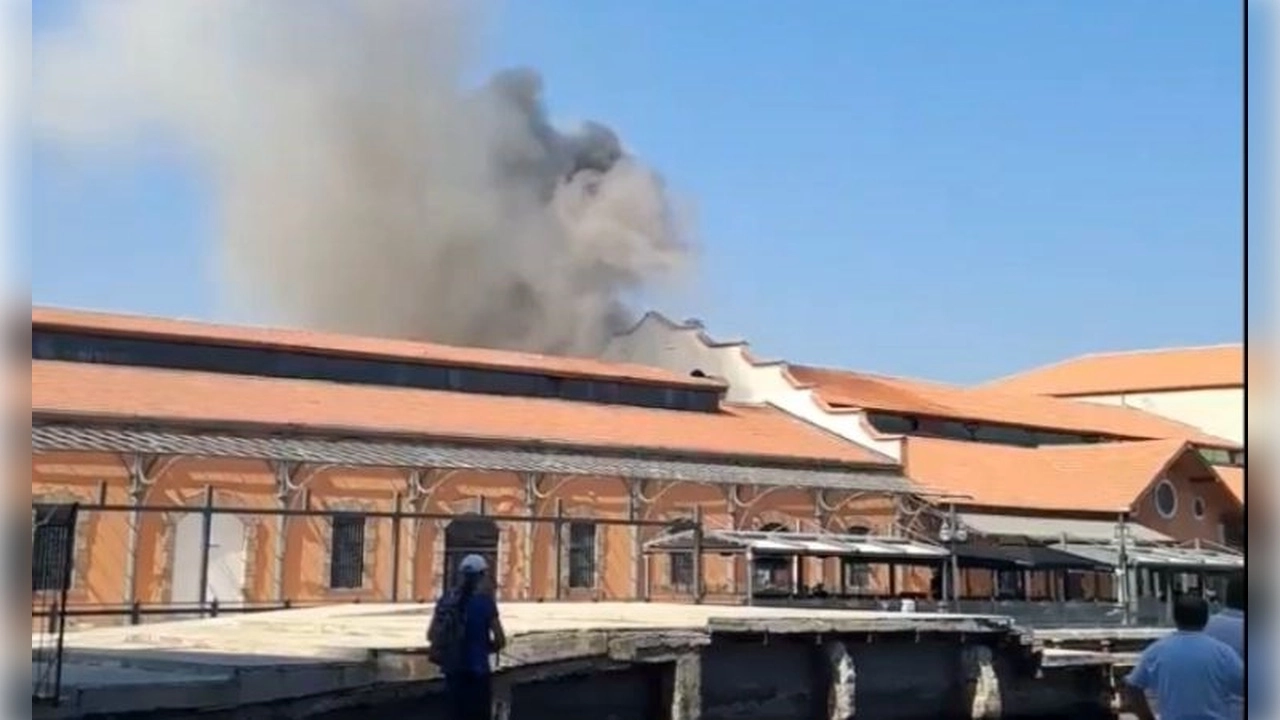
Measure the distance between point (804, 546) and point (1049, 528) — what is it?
11746 millimetres

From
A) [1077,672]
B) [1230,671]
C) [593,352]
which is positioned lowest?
[1077,672]

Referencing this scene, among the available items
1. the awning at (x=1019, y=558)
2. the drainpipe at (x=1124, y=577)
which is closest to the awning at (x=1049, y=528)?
the awning at (x=1019, y=558)

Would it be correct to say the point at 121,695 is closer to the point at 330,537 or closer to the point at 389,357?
the point at 330,537

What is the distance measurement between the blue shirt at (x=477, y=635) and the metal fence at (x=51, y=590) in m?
2.83

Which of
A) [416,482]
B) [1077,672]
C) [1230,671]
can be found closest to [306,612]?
[416,482]

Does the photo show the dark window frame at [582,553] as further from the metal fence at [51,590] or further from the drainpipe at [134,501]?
the metal fence at [51,590]

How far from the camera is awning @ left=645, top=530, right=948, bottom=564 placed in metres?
25.7

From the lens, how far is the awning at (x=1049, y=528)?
3459cm

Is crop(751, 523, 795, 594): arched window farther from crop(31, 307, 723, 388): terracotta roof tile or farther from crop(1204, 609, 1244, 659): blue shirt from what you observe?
crop(1204, 609, 1244, 659): blue shirt

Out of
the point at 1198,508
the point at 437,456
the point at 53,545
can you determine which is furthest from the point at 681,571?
the point at 53,545

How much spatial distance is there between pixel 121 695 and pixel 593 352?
42.2 meters

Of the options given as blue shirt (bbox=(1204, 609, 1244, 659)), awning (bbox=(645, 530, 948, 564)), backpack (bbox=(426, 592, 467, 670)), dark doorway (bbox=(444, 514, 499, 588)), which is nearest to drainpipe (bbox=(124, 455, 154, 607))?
dark doorway (bbox=(444, 514, 499, 588))

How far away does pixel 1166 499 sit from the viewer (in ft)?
130

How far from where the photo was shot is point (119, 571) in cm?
2409
